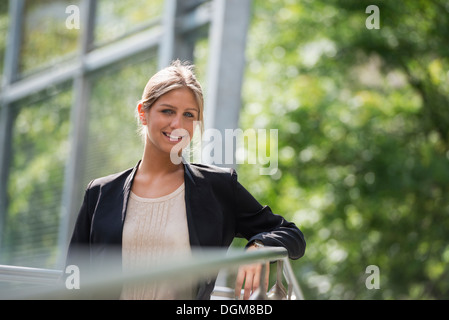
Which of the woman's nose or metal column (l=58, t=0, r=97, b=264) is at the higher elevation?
metal column (l=58, t=0, r=97, b=264)

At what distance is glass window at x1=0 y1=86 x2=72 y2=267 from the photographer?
7.52 m

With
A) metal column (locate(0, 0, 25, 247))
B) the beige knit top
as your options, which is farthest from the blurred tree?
the beige knit top

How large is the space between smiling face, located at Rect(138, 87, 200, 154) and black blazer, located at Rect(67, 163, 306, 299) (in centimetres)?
10

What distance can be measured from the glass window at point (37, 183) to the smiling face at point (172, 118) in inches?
208

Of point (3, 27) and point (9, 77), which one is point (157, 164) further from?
point (3, 27)

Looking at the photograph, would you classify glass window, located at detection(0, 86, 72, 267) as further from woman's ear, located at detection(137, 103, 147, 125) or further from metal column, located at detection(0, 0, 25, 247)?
woman's ear, located at detection(137, 103, 147, 125)

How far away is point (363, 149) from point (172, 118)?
20.8 ft

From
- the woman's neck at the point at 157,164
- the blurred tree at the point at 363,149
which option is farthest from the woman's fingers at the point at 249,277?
the blurred tree at the point at 363,149

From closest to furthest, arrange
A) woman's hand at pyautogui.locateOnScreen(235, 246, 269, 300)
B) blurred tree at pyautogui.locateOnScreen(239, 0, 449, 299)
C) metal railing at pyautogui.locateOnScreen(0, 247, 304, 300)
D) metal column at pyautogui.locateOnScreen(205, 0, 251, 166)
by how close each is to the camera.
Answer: metal railing at pyautogui.locateOnScreen(0, 247, 304, 300), woman's hand at pyautogui.locateOnScreen(235, 246, 269, 300), metal column at pyautogui.locateOnScreen(205, 0, 251, 166), blurred tree at pyautogui.locateOnScreen(239, 0, 449, 299)

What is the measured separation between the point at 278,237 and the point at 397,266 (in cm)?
670

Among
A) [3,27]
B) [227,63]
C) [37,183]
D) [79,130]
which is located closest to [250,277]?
[227,63]

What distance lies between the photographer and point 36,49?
8.02 metres
